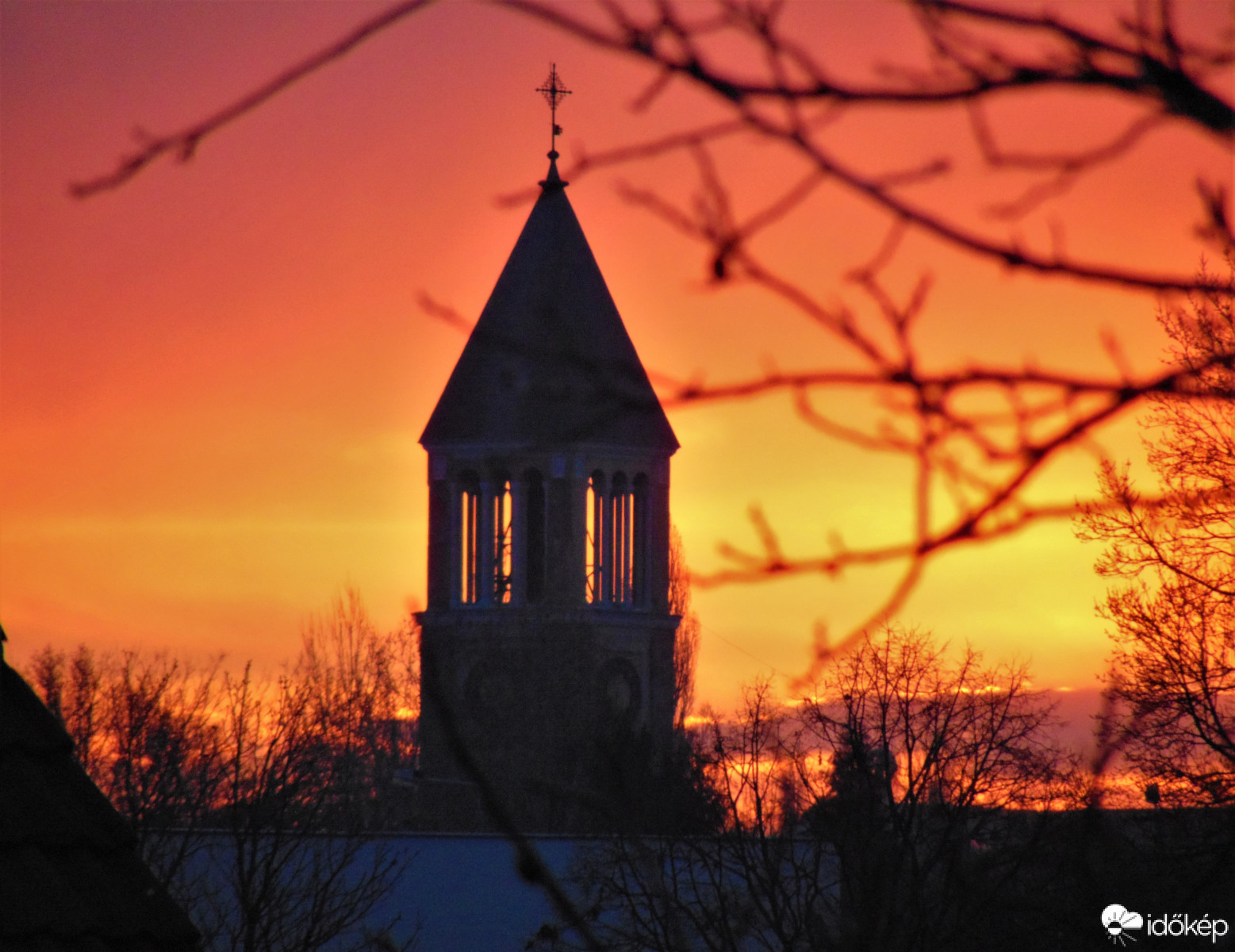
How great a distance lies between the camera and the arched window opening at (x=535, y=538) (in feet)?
160

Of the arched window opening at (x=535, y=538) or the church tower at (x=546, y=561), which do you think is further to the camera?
the arched window opening at (x=535, y=538)

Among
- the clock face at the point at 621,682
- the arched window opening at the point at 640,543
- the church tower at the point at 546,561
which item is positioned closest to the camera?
the church tower at the point at 546,561

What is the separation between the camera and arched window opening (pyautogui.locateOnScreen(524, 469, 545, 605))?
48.8 meters

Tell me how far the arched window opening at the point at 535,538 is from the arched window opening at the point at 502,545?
45 centimetres

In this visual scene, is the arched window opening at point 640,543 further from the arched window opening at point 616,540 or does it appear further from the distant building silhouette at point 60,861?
the distant building silhouette at point 60,861

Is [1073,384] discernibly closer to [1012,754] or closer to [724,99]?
[724,99]

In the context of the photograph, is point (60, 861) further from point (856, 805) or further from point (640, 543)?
point (640, 543)

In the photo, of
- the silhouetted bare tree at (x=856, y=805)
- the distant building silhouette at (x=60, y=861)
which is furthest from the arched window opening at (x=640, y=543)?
the distant building silhouette at (x=60, y=861)

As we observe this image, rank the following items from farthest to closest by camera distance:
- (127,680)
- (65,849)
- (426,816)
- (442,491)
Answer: (442,491), (426,816), (127,680), (65,849)

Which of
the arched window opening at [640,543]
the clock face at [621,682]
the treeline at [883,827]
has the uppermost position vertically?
the arched window opening at [640,543]

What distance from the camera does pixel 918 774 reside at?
20188mm

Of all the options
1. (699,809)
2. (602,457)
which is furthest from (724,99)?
(602,457)

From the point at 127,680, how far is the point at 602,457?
56.3 ft

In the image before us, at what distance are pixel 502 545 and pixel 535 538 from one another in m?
0.93
